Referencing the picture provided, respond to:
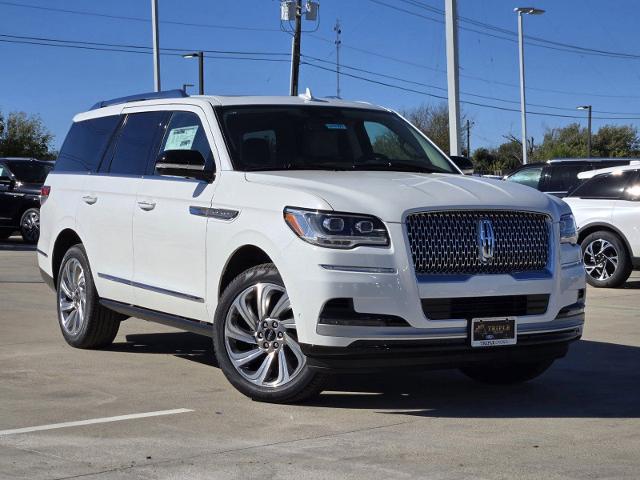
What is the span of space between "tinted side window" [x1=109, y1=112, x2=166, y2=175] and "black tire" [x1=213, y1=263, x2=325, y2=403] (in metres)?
1.79

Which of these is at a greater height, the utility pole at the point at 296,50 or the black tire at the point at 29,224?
the utility pole at the point at 296,50

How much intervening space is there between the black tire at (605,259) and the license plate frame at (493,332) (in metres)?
9.18

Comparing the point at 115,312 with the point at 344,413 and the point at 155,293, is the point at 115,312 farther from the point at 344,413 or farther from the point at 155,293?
the point at 344,413

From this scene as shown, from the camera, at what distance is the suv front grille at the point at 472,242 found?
21.8 ft

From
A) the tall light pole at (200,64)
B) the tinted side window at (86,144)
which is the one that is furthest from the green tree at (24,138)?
the tinted side window at (86,144)

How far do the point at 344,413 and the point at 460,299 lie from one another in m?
0.96

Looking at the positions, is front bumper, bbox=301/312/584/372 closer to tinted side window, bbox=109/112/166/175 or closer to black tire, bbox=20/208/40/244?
tinted side window, bbox=109/112/166/175

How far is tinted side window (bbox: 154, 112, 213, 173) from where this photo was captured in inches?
313

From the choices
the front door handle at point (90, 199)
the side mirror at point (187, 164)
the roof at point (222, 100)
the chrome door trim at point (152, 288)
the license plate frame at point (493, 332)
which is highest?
the roof at point (222, 100)

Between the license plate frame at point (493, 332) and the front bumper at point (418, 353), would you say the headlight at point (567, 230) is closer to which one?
the front bumper at point (418, 353)

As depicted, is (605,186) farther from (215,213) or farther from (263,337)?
(263,337)

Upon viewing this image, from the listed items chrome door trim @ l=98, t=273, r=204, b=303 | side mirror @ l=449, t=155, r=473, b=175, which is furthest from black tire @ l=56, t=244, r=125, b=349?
side mirror @ l=449, t=155, r=473, b=175

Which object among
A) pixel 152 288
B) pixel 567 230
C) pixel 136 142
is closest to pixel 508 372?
pixel 567 230

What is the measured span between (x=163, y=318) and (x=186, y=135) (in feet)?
4.28
